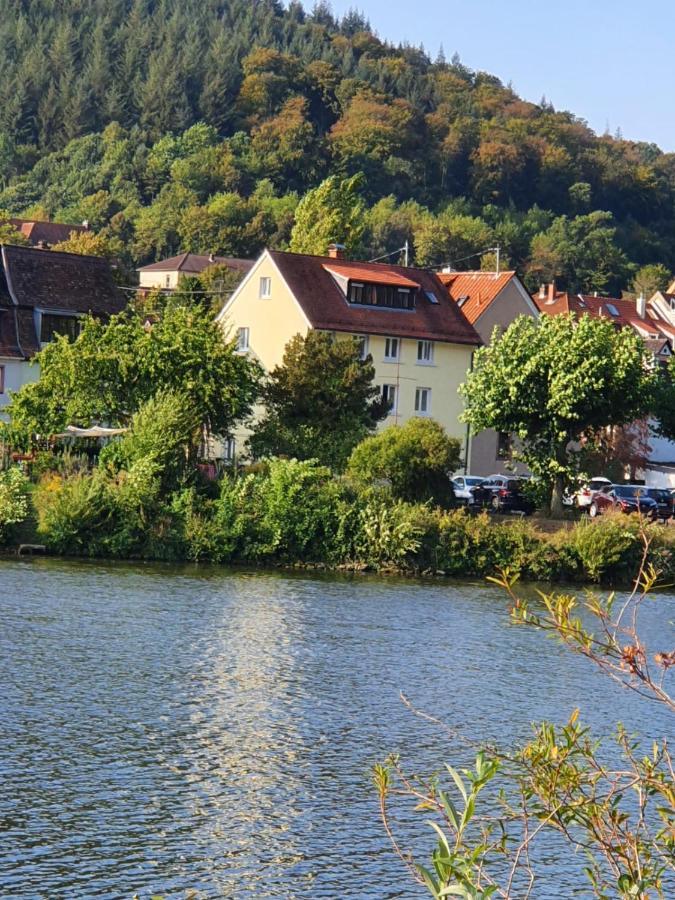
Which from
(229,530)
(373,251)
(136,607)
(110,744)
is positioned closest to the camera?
(110,744)

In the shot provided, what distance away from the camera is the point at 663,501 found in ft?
234

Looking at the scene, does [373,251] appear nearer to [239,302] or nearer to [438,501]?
[239,302]

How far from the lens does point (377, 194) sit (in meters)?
197

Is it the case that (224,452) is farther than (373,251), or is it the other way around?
(373,251)

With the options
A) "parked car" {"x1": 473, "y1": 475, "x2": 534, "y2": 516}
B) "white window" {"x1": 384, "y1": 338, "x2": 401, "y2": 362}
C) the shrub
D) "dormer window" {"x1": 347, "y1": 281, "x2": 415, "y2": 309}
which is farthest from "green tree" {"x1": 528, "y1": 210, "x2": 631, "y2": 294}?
the shrub

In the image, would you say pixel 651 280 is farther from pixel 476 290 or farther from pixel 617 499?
pixel 617 499

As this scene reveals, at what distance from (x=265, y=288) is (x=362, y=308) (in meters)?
5.11

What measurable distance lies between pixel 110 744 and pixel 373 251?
145596 millimetres

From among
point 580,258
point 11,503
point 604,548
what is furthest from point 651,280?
point 11,503

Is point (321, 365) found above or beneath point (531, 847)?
above

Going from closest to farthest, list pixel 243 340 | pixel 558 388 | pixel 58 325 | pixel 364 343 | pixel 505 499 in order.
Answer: pixel 558 388 < pixel 505 499 < pixel 58 325 < pixel 364 343 < pixel 243 340

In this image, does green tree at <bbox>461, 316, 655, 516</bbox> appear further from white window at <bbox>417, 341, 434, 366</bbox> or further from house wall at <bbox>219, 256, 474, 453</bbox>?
white window at <bbox>417, 341, 434, 366</bbox>

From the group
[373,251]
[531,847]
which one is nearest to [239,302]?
[531,847]

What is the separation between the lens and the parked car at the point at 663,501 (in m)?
69.8
